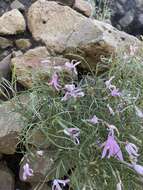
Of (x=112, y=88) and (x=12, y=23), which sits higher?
(x=112, y=88)

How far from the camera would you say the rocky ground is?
1683mm

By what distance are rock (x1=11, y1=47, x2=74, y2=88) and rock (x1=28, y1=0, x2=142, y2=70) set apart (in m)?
0.06

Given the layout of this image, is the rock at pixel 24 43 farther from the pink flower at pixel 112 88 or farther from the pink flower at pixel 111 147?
the pink flower at pixel 111 147

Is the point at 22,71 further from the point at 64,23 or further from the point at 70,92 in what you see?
the point at 70,92

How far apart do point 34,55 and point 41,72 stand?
10.3 inches

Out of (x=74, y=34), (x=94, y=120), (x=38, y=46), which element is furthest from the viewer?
(x=38, y=46)

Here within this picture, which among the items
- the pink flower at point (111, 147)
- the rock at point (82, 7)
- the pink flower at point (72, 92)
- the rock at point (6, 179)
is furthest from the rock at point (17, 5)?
the pink flower at point (111, 147)

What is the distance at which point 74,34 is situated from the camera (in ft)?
5.94

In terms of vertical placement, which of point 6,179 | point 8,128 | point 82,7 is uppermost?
point 82,7

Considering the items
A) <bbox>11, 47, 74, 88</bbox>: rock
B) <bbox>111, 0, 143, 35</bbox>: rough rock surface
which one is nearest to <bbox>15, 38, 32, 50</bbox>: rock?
<bbox>11, 47, 74, 88</bbox>: rock

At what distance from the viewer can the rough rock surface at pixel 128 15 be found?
3211mm

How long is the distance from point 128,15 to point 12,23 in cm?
149

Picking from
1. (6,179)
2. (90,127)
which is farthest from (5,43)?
(90,127)

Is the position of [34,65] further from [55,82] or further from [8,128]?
[55,82]
